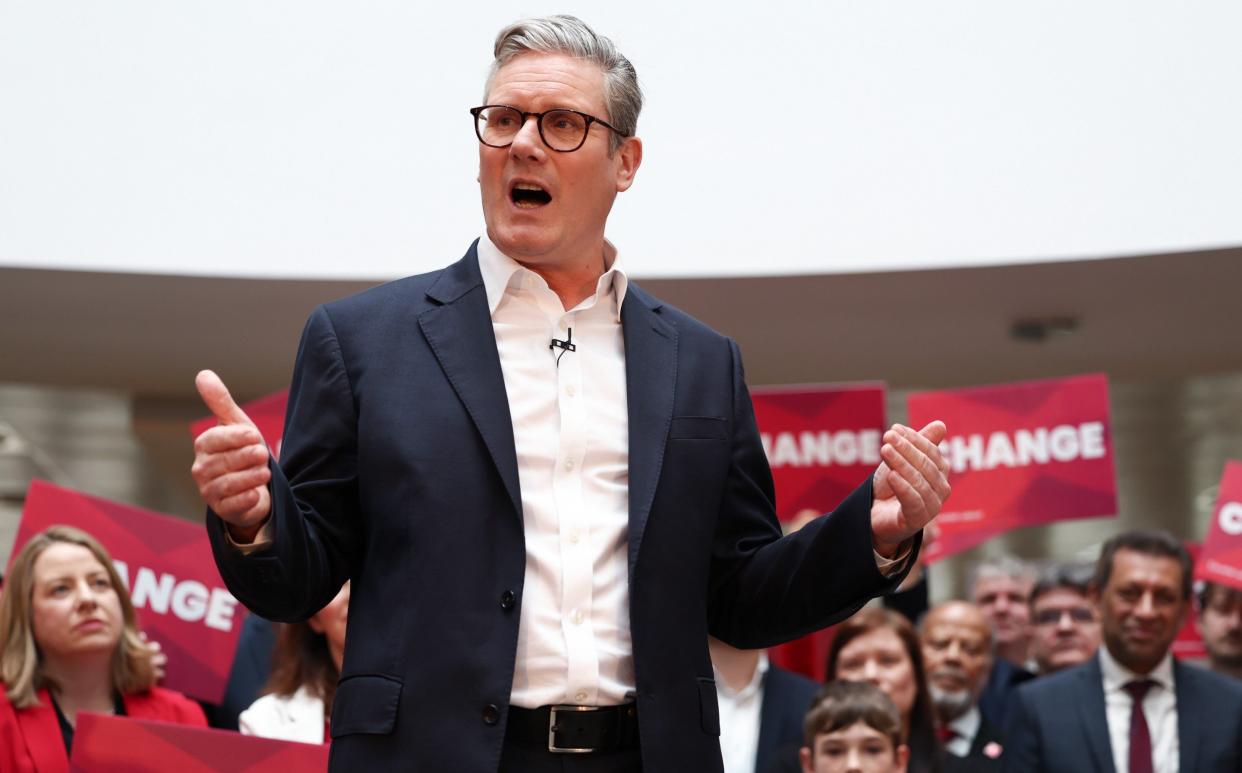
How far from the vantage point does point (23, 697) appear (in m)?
A: 3.94

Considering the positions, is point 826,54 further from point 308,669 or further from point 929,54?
point 308,669

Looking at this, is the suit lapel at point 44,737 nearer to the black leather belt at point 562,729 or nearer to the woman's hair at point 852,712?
the woman's hair at point 852,712

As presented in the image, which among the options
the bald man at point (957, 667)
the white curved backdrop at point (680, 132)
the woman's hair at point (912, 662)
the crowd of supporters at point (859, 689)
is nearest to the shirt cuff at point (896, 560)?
the crowd of supporters at point (859, 689)

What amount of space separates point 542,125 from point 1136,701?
3.19m

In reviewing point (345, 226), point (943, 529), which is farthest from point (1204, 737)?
point (345, 226)

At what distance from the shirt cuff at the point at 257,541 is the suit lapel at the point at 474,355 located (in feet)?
0.85

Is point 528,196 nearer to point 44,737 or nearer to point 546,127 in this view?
point 546,127

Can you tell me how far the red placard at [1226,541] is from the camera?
5133 millimetres

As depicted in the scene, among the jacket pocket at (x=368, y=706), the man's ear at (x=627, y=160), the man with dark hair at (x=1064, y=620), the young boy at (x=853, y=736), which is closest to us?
the jacket pocket at (x=368, y=706)

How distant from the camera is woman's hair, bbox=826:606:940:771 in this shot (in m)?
4.39

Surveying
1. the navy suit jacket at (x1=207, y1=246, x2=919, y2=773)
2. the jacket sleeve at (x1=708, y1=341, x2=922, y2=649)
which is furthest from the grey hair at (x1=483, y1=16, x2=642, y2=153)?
the jacket sleeve at (x1=708, y1=341, x2=922, y2=649)

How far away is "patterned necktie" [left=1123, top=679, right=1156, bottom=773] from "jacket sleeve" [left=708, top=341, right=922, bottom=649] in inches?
105

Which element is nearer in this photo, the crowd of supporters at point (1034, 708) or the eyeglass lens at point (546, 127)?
the eyeglass lens at point (546, 127)

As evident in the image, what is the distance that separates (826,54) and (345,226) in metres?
2.01
